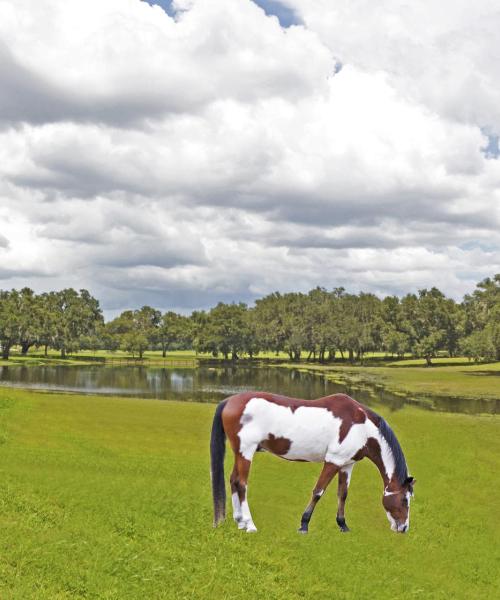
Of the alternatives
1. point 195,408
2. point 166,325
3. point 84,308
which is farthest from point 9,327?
point 195,408

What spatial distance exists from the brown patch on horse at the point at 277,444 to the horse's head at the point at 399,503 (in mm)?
2204

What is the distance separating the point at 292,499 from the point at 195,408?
24.0 m

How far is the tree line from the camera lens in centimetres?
12456

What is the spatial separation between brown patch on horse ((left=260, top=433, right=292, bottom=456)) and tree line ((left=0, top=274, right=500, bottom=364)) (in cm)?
9758

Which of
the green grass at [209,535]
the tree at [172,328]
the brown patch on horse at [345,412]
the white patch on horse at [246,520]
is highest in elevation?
the tree at [172,328]

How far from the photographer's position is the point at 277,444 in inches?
418

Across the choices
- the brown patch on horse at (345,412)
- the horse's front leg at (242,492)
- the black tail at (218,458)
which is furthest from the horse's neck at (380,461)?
the black tail at (218,458)

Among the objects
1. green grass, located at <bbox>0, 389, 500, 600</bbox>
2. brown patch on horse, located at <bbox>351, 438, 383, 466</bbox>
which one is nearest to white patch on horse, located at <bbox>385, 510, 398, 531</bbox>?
green grass, located at <bbox>0, 389, 500, 600</bbox>

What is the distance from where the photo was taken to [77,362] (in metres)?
130

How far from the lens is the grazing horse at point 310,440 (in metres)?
10.5

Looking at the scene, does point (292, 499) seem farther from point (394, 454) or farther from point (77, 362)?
point (77, 362)

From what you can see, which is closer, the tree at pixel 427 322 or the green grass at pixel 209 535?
the green grass at pixel 209 535

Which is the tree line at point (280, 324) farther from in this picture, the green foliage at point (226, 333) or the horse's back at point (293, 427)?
the horse's back at point (293, 427)

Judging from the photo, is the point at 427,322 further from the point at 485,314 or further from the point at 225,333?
the point at 225,333
